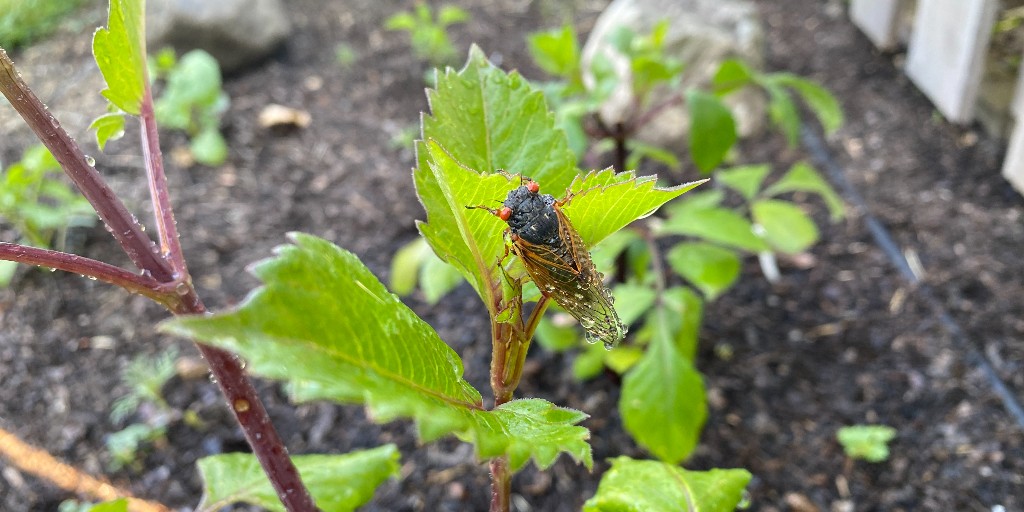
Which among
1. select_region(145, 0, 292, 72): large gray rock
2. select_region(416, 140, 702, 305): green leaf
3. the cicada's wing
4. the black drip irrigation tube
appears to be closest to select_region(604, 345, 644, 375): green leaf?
the black drip irrigation tube

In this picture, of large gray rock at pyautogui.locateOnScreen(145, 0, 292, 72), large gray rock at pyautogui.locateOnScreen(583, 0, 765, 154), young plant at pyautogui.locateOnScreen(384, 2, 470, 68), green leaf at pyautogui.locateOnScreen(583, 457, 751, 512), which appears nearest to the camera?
green leaf at pyautogui.locateOnScreen(583, 457, 751, 512)

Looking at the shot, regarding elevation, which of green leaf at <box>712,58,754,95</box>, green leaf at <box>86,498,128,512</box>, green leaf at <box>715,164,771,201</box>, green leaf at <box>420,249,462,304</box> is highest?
green leaf at <box>86,498,128,512</box>

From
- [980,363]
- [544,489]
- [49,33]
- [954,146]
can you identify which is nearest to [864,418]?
[980,363]

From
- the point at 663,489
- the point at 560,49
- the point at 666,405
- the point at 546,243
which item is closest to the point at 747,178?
the point at 560,49

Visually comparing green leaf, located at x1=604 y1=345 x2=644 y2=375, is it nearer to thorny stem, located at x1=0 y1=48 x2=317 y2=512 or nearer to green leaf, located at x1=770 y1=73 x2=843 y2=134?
green leaf, located at x1=770 y1=73 x2=843 y2=134

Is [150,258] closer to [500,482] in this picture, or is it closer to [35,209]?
[500,482]
